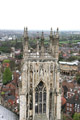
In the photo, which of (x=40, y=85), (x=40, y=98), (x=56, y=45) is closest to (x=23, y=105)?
(x=40, y=98)

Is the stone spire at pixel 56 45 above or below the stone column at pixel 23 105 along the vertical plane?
above

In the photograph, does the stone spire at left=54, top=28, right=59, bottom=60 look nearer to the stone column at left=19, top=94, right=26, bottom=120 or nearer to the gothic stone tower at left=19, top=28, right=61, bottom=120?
the gothic stone tower at left=19, top=28, right=61, bottom=120

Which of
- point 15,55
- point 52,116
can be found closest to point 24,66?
point 52,116

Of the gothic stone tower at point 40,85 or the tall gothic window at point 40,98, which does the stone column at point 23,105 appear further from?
the tall gothic window at point 40,98

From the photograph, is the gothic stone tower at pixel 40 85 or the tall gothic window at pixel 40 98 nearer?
the gothic stone tower at pixel 40 85

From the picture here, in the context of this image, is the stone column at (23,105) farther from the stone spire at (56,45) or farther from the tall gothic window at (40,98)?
the stone spire at (56,45)

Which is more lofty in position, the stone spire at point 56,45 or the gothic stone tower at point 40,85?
the stone spire at point 56,45

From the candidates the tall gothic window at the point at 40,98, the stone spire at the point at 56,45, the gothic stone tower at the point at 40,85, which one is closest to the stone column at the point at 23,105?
the gothic stone tower at the point at 40,85

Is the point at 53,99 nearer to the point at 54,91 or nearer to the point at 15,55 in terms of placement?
the point at 54,91

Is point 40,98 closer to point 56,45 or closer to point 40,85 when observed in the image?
point 40,85
